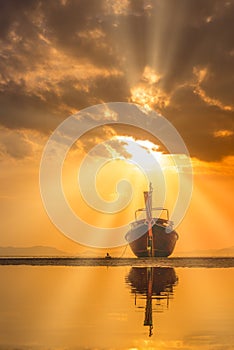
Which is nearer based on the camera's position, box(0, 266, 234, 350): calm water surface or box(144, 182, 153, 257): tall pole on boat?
box(0, 266, 234, 350): calm water surface

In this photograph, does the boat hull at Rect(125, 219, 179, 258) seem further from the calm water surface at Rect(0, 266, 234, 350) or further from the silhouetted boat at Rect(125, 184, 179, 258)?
the calm water surface at Rect(0, 266, 234, 350)

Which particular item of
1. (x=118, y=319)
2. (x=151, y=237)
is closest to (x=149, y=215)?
(x=151, y=237)

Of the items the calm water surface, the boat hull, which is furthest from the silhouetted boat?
the calm water surface

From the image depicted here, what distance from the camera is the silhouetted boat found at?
11206 centimetres

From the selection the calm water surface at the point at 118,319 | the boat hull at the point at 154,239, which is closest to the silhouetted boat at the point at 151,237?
the boat hull at the point at 154,239

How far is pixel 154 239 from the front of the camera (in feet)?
368

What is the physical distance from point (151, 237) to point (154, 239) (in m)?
0.87

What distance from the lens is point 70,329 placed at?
21922mm

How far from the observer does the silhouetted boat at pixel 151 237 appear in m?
112

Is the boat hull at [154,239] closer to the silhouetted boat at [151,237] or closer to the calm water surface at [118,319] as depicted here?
the silhouetted boat at [151,237]

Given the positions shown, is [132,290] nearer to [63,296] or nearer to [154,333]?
[63,296]

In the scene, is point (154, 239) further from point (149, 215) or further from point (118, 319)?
point (118, 319)

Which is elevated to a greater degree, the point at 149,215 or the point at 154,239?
the point at 149,215

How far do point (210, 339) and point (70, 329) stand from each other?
597cm
